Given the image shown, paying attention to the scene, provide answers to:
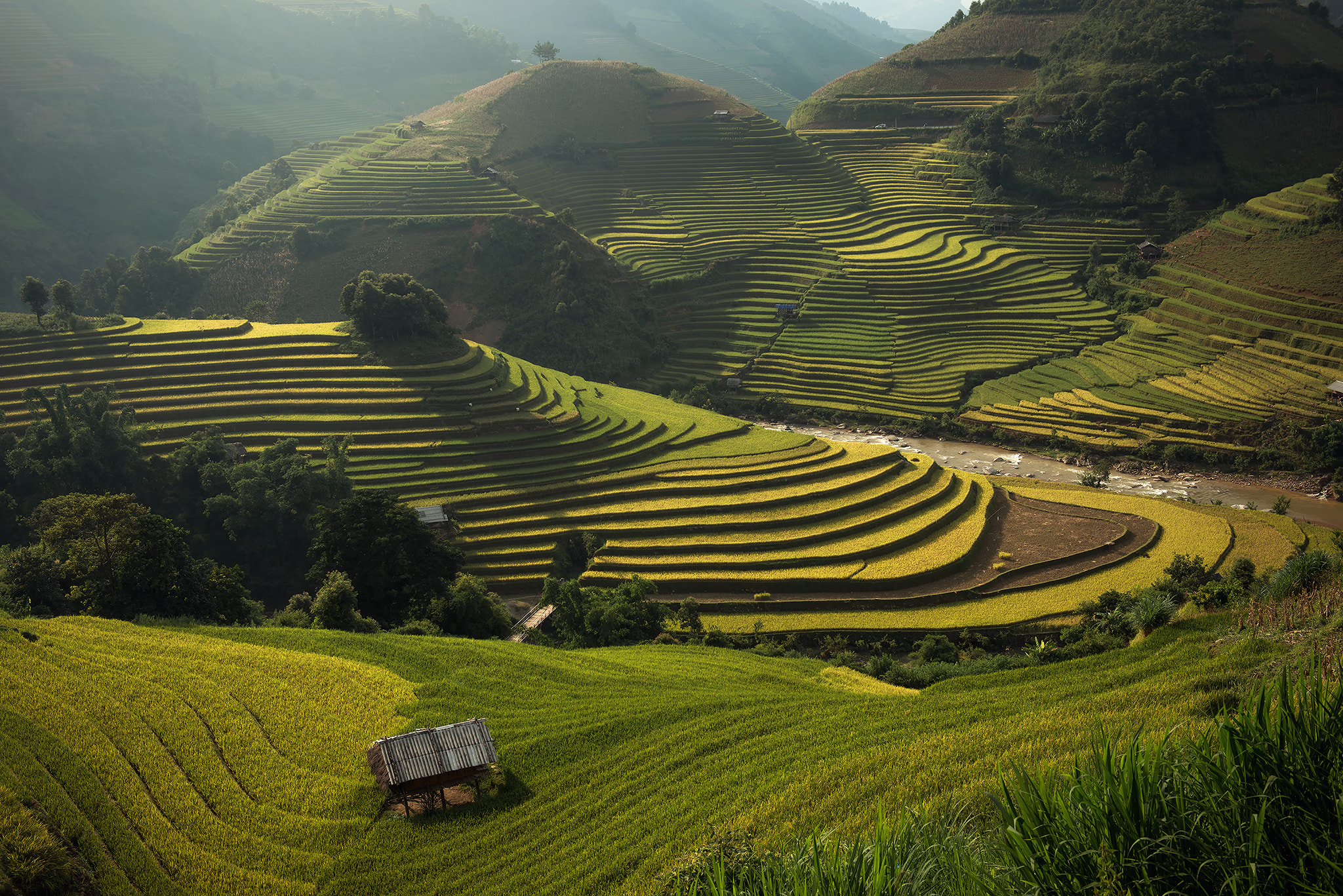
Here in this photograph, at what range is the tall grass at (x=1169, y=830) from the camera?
5887 mm

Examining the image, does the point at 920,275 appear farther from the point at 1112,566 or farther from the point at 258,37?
the point at 258,37

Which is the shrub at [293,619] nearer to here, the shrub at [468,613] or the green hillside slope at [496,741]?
the shrub at [468,613]

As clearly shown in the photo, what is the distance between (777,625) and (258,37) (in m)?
164

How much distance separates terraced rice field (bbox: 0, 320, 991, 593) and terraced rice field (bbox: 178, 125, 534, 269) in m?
19.6

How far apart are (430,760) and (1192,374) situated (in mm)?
53724

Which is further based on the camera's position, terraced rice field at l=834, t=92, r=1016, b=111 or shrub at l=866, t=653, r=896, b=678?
terraced rice field at l=834, t=92, r=1016, b=111

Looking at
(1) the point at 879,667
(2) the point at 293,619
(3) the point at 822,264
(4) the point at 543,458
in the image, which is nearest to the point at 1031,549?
(1) the point at 879,667

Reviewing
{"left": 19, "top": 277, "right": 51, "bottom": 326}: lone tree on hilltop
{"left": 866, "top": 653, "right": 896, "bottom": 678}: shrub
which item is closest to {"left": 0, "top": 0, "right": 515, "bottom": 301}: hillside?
{"left": 19, "top": 277, "right": 51, "bottom": 326}: lone tree on hilltop

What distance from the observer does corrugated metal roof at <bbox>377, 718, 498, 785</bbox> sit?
14.8 m

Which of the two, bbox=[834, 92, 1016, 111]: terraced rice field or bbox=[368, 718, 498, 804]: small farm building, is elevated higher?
bbox=[834, 92, 1016, 111]: terraced rice field

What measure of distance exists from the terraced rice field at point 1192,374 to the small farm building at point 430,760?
43.2 meters

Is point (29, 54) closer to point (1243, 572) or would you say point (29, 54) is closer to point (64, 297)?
point (64, 297)

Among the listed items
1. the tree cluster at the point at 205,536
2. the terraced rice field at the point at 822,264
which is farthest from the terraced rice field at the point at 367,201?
the tree cluster at the point at 205,536

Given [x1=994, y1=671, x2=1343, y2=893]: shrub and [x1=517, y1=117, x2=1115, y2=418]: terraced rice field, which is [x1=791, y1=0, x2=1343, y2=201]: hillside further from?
[x1=994, y1=671, x2=1343, y2=893]: shrub
